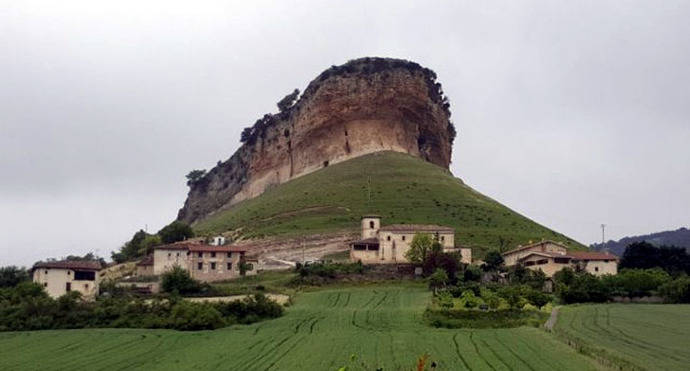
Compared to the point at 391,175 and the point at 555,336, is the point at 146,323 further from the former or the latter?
the point at 391,175

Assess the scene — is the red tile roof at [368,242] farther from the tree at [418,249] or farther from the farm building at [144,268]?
the farm building at [144,268]

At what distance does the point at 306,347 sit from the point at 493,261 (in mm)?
43923

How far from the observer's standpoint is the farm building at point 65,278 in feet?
240

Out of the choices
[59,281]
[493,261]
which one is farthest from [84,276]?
[493,261]

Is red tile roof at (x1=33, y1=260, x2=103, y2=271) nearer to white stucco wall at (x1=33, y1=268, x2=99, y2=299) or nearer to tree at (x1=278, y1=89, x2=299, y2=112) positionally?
white stucco wall at (x1=33, y1=268, x2=99, y2=299)

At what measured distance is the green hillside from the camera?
104 meters

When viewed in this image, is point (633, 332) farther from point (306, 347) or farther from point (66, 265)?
point (66, 265)

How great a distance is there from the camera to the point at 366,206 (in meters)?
114

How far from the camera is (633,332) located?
145 feet

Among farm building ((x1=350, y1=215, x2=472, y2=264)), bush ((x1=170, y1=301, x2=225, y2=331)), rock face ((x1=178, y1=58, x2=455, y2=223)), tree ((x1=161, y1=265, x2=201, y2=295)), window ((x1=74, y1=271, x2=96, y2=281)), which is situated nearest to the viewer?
bush ((x1=170, y1=301, x2=225, y2=331))

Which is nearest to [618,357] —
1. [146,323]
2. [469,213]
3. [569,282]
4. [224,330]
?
[224,330]

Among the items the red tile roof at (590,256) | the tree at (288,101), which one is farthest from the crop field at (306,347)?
the tree at (288,101)

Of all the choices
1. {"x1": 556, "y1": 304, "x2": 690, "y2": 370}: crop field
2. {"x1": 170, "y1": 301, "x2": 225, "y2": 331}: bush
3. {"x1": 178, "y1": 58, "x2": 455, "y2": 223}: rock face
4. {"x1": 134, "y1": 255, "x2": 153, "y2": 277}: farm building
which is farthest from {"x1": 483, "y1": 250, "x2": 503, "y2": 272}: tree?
{"x1": 178, "y1": 58, "x2": 455, "y2": 223}: rock face

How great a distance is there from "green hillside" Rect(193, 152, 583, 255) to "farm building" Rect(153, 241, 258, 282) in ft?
67.1
